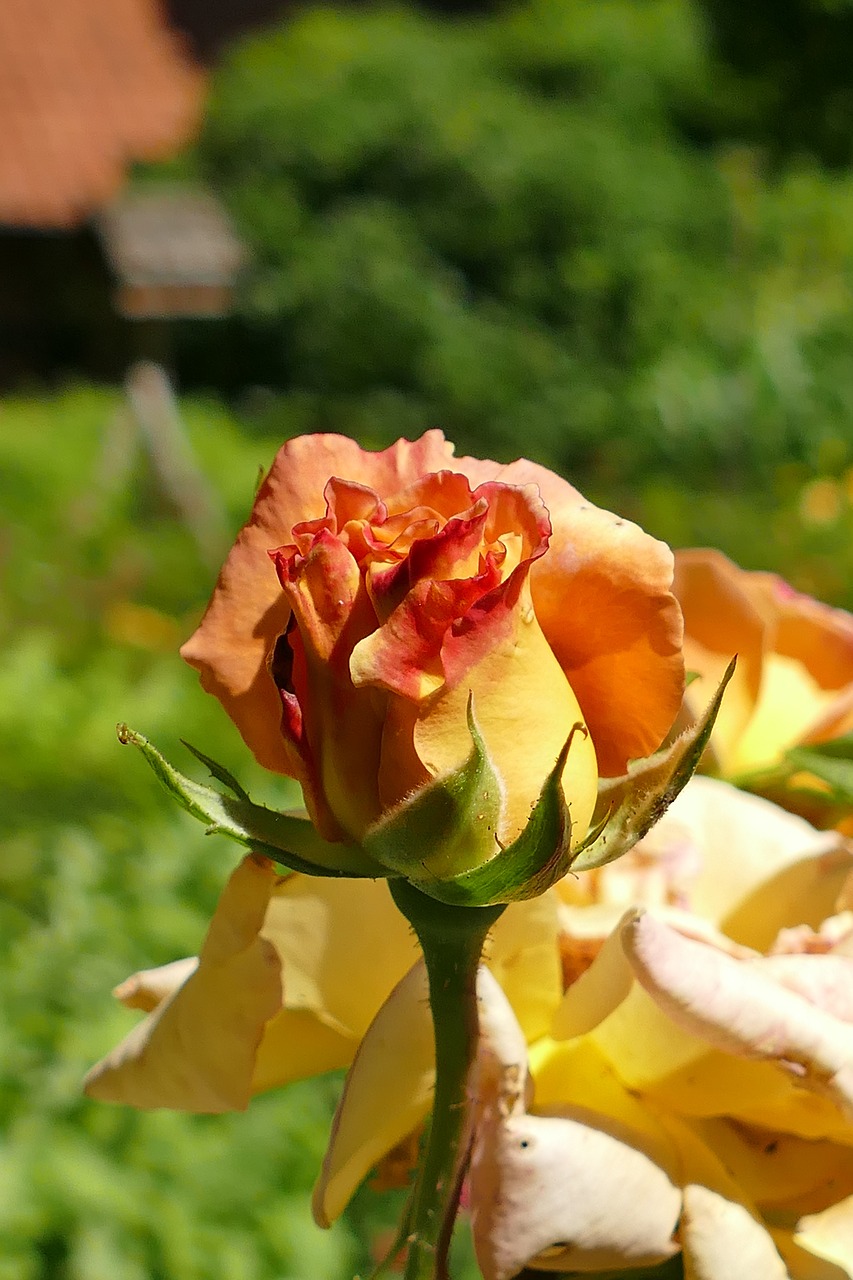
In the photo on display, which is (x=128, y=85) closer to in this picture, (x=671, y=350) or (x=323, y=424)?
(x=323, y=424)

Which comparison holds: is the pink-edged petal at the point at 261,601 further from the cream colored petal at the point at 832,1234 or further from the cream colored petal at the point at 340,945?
the cream colored petal at the point at 832,1234

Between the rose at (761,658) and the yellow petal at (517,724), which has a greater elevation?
the yellow petal at (517,724)

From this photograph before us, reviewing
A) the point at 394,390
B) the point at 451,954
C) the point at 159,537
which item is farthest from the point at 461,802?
the point at 394,390

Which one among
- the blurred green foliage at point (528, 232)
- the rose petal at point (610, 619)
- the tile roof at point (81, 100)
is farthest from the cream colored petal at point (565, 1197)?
the tile roof at point (81, 100)

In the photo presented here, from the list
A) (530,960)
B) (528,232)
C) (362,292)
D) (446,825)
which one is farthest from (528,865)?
(528,232)

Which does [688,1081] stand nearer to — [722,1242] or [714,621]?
[722,1242]

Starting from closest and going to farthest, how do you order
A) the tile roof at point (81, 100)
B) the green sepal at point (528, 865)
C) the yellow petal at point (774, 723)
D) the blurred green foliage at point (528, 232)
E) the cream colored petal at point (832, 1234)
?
the green sepal at point (528, 865)
the cream colored petal at point (832, 1234)
the yellow petal at point (774, 723)
the blurred green foliage at point (528, 232)
the tile roof at point (81, 100)
